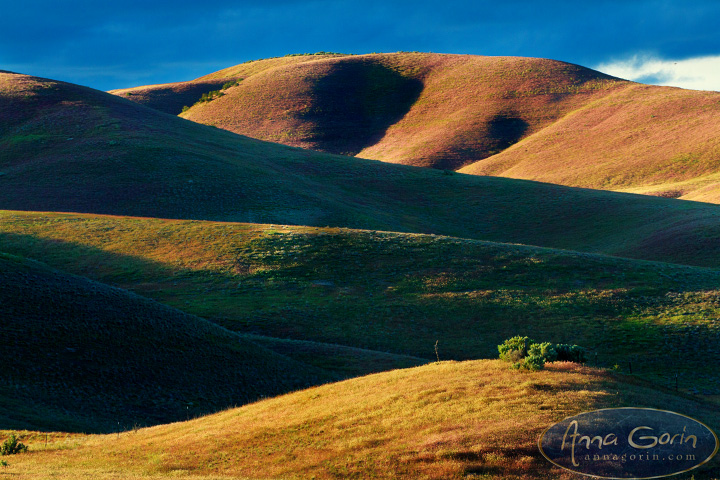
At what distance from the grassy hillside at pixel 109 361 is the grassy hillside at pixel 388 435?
4.69 meters

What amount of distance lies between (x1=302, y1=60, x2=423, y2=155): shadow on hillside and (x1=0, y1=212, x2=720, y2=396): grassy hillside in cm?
9646

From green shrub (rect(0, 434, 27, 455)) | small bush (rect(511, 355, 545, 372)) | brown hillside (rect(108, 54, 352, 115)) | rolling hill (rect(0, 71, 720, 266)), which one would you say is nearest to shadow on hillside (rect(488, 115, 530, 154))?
rolling hill (rect(0, 71, 720, 266))

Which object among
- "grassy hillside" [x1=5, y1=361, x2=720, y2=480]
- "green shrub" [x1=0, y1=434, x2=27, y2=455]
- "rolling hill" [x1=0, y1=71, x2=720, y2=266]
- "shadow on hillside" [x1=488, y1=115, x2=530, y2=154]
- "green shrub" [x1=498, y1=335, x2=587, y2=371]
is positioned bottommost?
"green shrub" [x1=0, y1=434, x2=27, y2=455]

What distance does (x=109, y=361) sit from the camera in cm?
2623

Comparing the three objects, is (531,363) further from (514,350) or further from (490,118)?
(490,118)

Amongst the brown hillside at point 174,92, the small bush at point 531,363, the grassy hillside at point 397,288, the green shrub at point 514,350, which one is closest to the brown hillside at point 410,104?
the brown hillside at point 174,92

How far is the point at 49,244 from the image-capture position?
48.3 m

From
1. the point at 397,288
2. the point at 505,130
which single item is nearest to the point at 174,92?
the point at 505,130

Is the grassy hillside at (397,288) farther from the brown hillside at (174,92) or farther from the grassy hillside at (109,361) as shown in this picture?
the brown hillside at (174,92)

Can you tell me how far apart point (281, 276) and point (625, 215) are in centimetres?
4773

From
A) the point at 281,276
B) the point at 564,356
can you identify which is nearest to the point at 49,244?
the point at 281,276

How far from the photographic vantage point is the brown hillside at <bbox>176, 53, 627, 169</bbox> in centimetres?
14038

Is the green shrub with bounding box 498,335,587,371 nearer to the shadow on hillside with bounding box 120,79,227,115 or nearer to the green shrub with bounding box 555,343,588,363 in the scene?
the green shrub with bounding box 555,343,588,363

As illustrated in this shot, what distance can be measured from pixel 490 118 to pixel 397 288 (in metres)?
111
